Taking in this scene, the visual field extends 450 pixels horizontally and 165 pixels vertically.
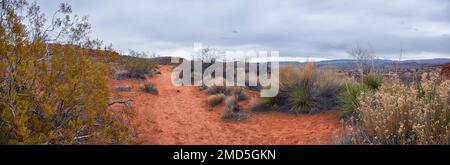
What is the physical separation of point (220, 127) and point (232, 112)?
4.56 feet

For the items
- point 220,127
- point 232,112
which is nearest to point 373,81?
point 232,112

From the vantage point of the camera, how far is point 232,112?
1259 centimetres

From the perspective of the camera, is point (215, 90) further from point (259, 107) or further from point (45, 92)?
point (45, 92)

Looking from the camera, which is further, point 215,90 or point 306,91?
point 215,90

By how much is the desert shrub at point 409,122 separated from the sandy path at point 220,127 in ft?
4.42

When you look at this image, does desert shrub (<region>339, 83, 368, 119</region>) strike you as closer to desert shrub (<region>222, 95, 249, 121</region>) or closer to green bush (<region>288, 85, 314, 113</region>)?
green bush (<region>288, 85, 314, 113</region>)

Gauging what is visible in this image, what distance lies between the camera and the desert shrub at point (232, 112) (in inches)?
485

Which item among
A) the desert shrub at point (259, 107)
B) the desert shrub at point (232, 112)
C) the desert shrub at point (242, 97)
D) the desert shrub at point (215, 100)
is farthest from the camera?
the desert shrub at point (242, 97)

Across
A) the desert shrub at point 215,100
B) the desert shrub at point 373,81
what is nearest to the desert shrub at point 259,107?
the desert shrub at point 215,100

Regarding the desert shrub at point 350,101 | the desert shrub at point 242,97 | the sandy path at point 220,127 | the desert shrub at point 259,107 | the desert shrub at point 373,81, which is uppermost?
the desert shrub at point 373,81

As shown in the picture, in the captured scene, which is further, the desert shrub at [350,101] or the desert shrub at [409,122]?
the desert shrub at [350,101]

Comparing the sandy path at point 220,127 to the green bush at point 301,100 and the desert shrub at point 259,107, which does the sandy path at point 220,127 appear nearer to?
the green bush at point 301,100
